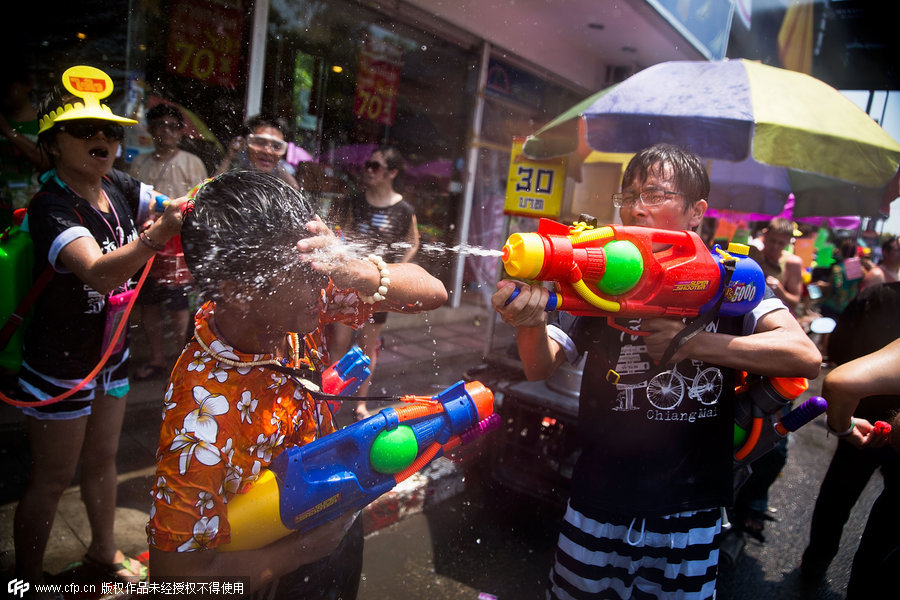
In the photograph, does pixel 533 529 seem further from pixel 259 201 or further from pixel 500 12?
pixel 500 12

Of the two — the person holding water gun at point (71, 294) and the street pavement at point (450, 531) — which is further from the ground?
the person holding water gun at point (71, 294)

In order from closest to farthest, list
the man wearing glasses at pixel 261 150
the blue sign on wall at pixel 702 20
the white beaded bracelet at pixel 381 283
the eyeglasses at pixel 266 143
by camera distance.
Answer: the white beaded bracelet at pixel 381 283 < the man wearing glasses at pixel 261 150 < the eyeglasses at pixel 266 143 < the blue sign on wall at pixel 702 20

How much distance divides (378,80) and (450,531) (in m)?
5.29

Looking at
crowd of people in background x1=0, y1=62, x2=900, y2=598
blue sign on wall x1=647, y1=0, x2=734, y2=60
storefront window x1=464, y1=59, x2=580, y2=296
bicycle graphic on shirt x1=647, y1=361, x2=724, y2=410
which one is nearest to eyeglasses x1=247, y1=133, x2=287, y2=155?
crowd of people in background x1=0, y1=62, x2=900, y2=598

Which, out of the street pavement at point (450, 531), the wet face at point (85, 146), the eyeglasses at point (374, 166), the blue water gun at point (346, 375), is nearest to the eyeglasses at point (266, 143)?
the wet face at point (85, 146)

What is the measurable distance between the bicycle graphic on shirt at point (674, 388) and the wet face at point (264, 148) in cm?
225

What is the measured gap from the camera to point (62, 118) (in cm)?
197

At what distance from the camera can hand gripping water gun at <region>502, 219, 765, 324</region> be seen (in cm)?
128

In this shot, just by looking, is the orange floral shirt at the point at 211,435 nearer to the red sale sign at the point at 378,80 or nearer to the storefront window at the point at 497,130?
the red sale sign at the point at 378,80

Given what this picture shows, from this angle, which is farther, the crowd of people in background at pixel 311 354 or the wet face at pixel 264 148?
the wet face at pixel 264 148

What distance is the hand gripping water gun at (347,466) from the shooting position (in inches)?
48.2

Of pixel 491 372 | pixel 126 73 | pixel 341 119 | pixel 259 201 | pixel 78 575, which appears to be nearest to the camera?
pixel 259 201

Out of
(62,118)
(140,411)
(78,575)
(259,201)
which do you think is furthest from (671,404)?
(140,411)

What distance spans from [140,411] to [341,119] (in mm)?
3899
